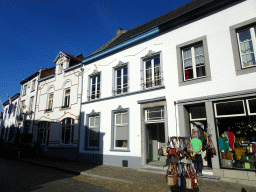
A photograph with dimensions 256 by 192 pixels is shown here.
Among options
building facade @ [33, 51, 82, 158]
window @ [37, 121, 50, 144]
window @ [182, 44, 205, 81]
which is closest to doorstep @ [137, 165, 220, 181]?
window @ [182, 44, 205, 81]

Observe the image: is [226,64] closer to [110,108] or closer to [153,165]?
[153,165]

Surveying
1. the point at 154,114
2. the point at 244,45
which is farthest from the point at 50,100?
the point at 244,45

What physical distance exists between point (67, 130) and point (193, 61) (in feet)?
35.9

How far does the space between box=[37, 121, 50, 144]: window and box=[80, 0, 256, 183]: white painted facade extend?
516 centimetres

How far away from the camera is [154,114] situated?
952cm

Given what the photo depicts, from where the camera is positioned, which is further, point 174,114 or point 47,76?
point 47,76

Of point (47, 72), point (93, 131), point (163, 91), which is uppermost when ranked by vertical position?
point (47, 72)

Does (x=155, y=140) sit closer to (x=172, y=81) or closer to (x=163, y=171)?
(x=163, y=171)

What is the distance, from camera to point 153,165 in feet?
28.8

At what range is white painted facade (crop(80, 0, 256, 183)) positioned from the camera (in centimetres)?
731

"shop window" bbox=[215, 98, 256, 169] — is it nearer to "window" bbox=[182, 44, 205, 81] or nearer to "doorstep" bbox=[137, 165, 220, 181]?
"doorstep" bbox=[137, 165, 220, 181]

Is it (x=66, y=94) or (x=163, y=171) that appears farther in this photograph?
(x=66, y=94)

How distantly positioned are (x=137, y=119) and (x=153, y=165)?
8.27 ft

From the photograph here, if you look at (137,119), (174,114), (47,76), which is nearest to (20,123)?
(47,76)
